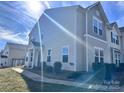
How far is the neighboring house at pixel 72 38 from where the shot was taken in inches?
465

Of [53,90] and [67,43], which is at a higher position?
[67,43]

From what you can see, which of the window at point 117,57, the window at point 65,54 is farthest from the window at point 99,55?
the window at point 117,57

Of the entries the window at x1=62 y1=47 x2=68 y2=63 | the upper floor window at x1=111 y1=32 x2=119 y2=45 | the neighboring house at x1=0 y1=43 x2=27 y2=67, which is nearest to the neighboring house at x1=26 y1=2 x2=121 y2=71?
the window at x1=62 y1=47 x2=68 y2=63

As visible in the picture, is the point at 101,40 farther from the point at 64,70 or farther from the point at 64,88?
the point at 64,88

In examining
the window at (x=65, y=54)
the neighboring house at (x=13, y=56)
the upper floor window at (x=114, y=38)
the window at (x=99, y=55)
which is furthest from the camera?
the upper floor window at (x=114, y=38)

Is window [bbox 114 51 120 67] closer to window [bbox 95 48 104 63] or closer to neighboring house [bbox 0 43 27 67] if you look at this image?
window [bbox 95 48 104 63]

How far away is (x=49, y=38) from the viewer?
14188 millimetres

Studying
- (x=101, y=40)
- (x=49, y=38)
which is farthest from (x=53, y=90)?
(x=101, y=40)

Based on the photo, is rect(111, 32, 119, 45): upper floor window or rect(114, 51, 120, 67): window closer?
rect(111, 32, 119, 45): upper floor window

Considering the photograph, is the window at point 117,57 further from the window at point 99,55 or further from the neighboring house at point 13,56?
the neighboring house at point 13,56

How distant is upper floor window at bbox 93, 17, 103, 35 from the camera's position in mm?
13593

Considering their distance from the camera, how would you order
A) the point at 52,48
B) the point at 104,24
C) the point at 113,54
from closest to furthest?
the point at 52,48 → the point at 104,24 → the point at 113,54

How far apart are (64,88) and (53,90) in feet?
1.95

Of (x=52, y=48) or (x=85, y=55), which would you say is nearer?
(x=85, y=55)
